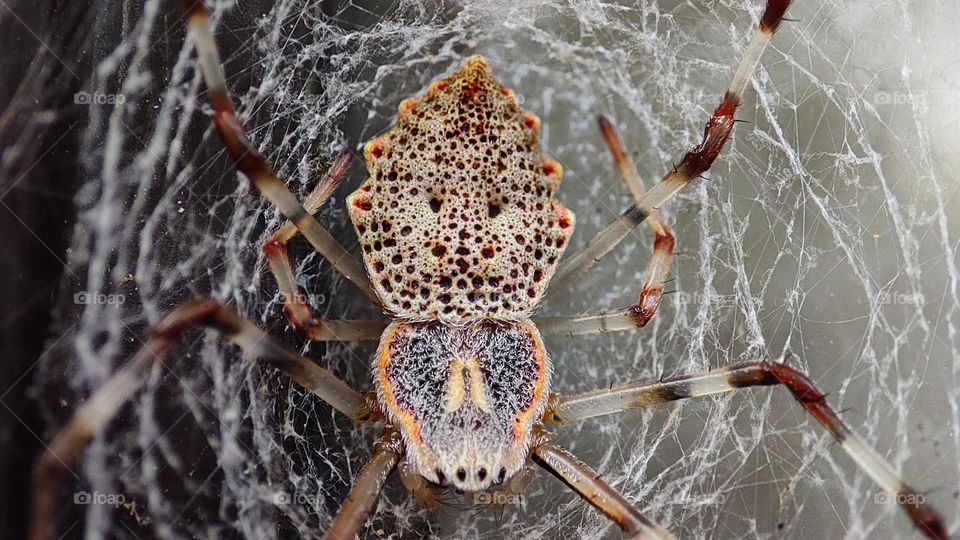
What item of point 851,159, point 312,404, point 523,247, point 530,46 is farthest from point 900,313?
point 312,404

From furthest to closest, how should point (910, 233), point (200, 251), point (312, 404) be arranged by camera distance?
point (910, 233) → point (312, 404) → point (200, 251)

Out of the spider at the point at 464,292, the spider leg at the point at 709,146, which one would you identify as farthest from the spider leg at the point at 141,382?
the spider leg at the point at 709,146

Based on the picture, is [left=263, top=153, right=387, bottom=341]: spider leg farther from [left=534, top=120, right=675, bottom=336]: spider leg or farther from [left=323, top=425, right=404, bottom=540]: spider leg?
[left=534, top=120, right=675, bottom=336]: spider leg

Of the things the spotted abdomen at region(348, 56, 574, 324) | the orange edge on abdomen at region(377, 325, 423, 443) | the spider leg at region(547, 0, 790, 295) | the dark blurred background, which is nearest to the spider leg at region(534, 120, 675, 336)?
the spider leg at region(547, 0, 790, 295)

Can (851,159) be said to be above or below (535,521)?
above

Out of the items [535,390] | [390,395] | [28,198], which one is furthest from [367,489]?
[28,198]

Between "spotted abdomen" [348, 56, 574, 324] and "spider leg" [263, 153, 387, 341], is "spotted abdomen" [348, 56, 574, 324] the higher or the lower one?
the higher one

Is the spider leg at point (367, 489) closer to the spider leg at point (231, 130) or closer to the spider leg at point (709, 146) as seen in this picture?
the spider leg at point (231, 130)

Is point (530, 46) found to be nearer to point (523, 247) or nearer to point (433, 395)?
point (523, 247)
